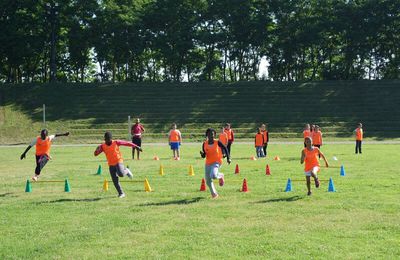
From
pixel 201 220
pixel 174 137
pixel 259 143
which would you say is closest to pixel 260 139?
pixel 259 143

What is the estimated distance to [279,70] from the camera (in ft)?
223

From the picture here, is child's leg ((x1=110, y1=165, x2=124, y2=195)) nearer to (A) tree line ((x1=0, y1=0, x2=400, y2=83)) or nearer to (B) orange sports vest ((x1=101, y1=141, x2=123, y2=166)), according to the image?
(B) orange sports vest ((x1=101, y1=141, x2=123, y2=166))

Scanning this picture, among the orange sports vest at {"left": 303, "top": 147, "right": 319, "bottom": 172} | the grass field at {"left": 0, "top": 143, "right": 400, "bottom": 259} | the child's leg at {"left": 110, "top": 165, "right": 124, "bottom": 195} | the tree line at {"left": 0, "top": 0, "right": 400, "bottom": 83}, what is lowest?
the grass field at {"left": 0, "top": 143, "right": 400, "bottom": 259}

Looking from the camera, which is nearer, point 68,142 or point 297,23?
point 68,142

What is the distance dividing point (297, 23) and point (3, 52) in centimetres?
3434

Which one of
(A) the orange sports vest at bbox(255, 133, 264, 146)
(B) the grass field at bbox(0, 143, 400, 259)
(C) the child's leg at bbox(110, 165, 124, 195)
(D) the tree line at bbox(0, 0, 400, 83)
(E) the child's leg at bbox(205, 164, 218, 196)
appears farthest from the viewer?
(D) the tree line at bbox(0, 0, 400, 83)

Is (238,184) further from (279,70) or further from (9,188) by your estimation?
(279,70)

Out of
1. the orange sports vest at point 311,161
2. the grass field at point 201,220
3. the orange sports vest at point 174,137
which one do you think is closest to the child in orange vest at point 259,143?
the orange sports vest at point 174,137

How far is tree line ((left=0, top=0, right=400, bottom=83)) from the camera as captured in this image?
61.3m

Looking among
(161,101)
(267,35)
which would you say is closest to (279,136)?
(161,101)

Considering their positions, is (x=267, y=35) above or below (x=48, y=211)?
above

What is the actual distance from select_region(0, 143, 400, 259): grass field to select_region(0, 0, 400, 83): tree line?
47799 millimetres

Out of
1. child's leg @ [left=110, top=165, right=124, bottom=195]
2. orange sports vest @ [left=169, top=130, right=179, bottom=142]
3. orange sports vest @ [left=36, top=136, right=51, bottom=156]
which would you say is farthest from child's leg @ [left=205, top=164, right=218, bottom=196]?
orange sports vest @ [left=169, top=130, right=179, bottom=142]

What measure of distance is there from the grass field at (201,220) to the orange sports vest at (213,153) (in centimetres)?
86
